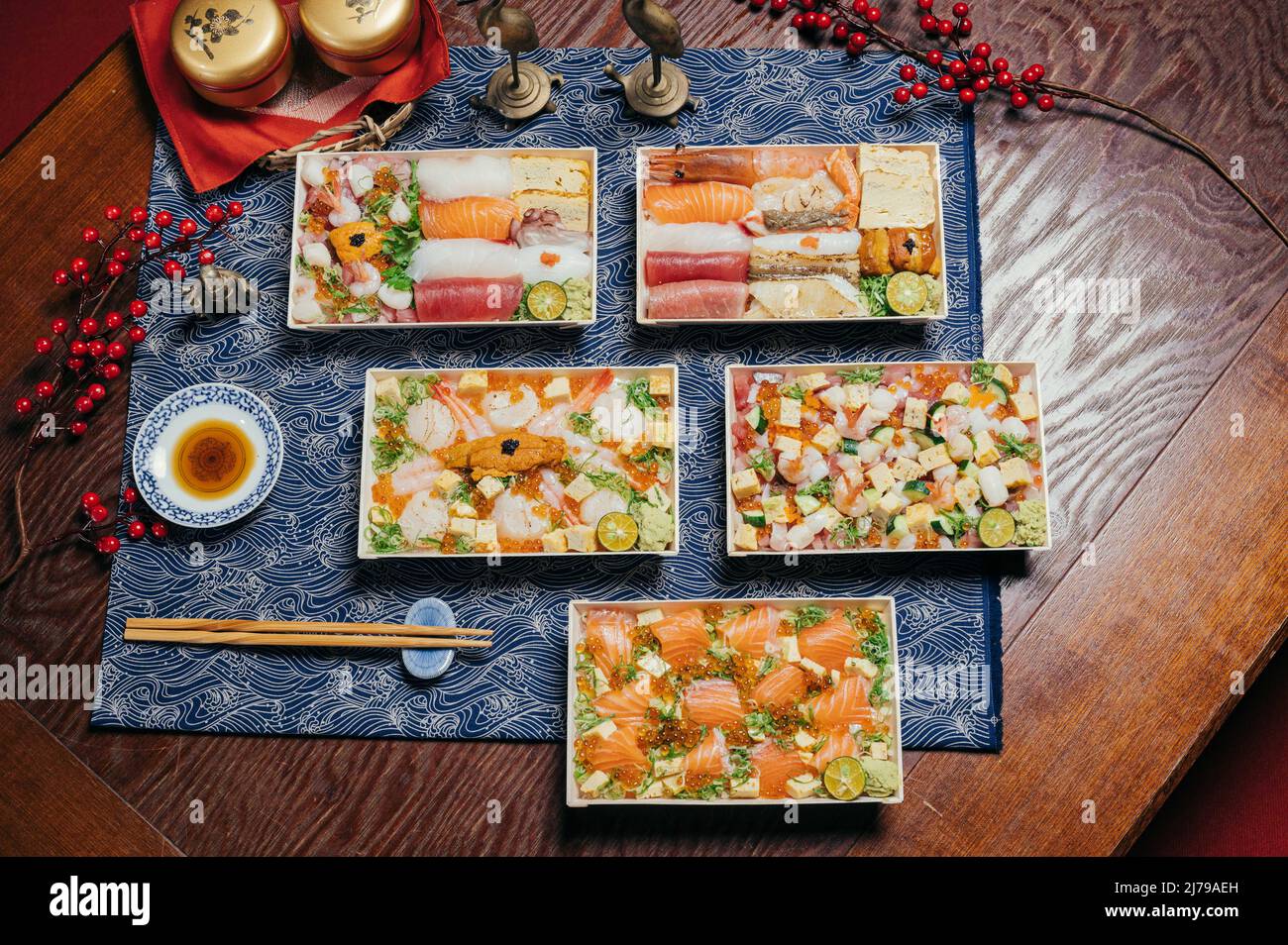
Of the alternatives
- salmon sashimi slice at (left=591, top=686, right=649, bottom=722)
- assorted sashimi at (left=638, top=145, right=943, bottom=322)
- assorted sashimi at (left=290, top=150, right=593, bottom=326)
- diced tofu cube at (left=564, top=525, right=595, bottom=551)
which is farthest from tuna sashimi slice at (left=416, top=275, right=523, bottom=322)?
salmon sashimi slice at (left=591, top=686, right=649, bottom=722)

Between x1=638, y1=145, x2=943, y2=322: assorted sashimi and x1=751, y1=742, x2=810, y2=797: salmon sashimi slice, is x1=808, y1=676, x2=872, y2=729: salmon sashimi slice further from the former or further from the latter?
x1=638, y1=145, x2=943, y2=322: assorted sashimi

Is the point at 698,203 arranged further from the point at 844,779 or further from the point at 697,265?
the point at 844,779

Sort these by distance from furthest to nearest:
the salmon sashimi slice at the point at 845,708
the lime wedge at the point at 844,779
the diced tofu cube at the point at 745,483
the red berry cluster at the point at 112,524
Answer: the red berry cluster at the point at 112,524 < the diced tofu cube at the point at 745,483 < the salmon sashimi slice at the point at 845,708 < the lime wedge at the point at 844,779

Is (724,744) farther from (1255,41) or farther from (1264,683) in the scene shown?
(1255,41)

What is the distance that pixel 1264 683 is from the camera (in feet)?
12.0

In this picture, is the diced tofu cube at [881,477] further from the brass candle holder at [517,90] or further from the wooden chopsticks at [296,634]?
the brass candle holder at [517,90]

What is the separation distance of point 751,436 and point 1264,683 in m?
2.34

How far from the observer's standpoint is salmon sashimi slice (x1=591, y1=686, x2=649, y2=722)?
9.62 feet

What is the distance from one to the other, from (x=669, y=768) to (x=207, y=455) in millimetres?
1865

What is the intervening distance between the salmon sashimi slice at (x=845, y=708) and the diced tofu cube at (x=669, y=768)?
45cm

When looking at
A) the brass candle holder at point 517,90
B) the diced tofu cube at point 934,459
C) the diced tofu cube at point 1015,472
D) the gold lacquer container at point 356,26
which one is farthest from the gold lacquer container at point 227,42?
the diced tofu cube at point 1015,472

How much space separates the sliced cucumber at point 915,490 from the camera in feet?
10.0

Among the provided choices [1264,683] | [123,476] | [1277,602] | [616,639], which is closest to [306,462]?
[123,476]

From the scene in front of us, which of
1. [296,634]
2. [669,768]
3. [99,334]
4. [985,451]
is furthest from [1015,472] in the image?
[99,334]
